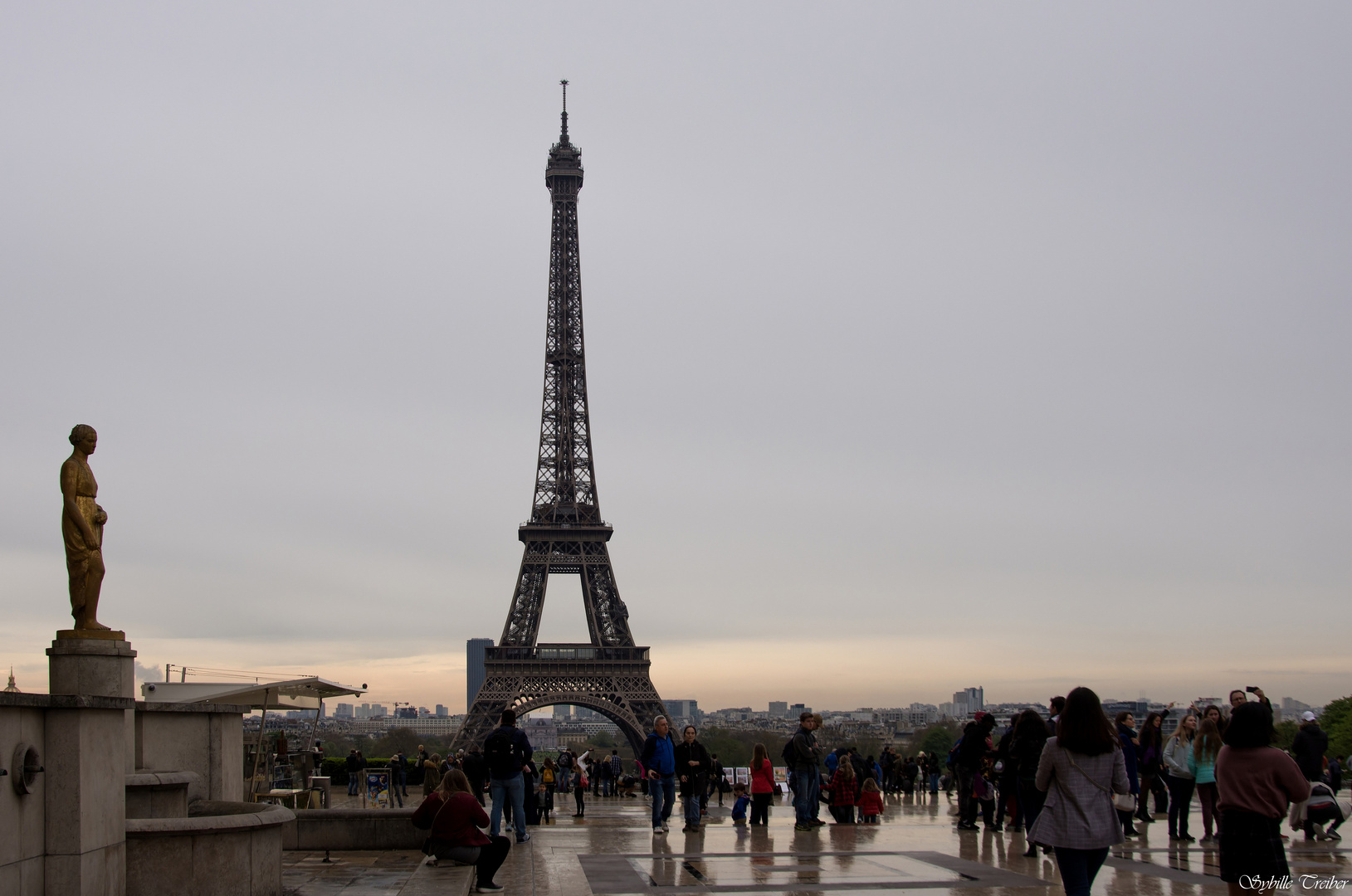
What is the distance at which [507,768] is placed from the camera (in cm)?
1475

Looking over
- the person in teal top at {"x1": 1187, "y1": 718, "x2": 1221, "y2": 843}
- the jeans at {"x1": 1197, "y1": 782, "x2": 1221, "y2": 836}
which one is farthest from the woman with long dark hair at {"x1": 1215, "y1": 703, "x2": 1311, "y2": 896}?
the jeans at {"x1": 1197, "y1": 782, "x2": 1221, "y2": 836}

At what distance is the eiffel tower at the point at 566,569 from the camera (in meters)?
70.0

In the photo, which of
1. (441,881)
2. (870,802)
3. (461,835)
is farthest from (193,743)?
(870,802)

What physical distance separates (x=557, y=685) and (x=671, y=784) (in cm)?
5521

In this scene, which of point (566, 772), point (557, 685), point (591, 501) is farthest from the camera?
point (591, 501)

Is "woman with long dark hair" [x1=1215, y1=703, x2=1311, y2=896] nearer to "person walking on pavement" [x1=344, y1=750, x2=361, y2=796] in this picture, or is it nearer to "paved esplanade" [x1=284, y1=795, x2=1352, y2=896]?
"paved esplanade" [x1=284, y1=795, x2=1352, y2=896]

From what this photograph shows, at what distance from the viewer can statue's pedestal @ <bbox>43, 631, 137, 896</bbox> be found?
8695 mm

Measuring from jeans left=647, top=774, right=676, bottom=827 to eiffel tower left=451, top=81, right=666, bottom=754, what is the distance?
5003cm

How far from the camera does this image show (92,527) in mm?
10078

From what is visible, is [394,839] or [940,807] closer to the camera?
[394,839]

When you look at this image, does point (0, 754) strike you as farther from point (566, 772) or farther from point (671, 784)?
point (566, 772)

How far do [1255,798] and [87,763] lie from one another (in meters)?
8.00

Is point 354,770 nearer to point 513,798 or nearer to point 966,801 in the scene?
point 513,798

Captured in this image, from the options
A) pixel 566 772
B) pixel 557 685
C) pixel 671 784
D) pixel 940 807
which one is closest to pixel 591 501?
pixel 557 685
